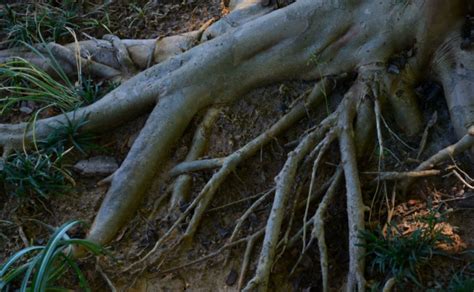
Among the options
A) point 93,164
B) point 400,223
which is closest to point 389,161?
point 400,223

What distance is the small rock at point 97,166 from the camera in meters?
3.82

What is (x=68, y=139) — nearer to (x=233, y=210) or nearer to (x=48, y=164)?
(x=48, y=164)

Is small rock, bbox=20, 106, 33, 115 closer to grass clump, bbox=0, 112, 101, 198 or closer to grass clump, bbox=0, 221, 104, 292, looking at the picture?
grass clump, bbox=0, 112, 101, 198

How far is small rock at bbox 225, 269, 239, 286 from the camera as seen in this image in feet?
10.8

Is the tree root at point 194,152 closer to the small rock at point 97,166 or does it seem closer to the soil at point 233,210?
the soil at point 233,210

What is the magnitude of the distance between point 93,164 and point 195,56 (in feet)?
2.68

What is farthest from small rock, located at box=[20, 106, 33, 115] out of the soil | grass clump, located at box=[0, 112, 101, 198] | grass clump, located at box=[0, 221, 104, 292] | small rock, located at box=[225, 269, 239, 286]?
small rock, located at box=[225, 269, 239, 286]

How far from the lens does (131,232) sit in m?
3.59

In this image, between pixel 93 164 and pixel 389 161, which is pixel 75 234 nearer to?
pixel 93 164

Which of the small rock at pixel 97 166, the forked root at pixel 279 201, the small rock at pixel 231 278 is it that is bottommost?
the small rock at pixel 231 278

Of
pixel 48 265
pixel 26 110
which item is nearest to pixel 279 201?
pixel 48 265

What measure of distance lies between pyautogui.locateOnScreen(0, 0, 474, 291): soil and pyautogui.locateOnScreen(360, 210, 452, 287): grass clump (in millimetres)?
70

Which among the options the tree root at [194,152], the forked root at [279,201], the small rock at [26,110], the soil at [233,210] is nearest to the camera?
the forked root at [279,201]

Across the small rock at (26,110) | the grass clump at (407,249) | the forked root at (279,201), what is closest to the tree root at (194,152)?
the forked root at (279,201)
